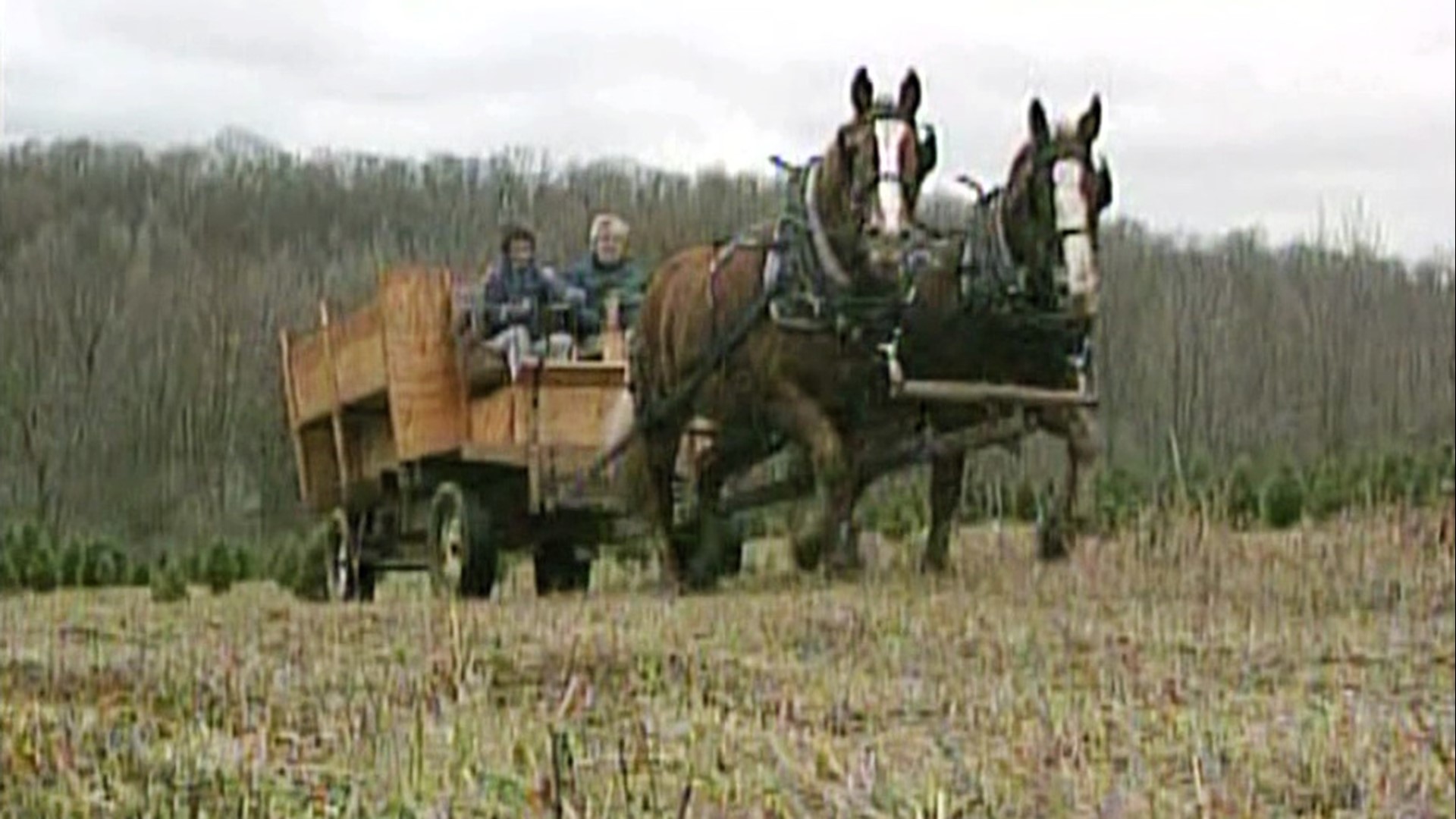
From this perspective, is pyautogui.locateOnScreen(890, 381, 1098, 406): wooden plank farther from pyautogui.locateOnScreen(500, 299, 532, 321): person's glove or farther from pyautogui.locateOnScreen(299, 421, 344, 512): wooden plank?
pyautogui.locateOnScreen(299, 421, 344, 512): wooden plank

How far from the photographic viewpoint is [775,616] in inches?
304

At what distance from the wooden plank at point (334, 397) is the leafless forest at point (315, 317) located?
0.12 meters

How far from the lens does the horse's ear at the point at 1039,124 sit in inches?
392

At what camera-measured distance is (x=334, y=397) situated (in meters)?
13.5

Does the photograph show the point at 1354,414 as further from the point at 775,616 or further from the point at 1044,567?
the point at 775,616

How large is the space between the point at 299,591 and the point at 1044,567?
4541mm

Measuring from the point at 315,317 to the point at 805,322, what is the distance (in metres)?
4.62

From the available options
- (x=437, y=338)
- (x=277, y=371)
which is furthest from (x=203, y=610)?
(x=277, y=371)

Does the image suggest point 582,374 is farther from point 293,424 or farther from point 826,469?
point 293,424

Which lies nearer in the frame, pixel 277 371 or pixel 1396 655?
pixel 1396 655

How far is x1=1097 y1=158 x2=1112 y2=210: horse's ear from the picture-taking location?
995cm

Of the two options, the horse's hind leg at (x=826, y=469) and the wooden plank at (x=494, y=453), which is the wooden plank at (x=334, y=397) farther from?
the horse's hind leg at (x=826, y=469)

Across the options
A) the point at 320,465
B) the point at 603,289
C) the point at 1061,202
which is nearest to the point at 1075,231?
the point at 1061,202

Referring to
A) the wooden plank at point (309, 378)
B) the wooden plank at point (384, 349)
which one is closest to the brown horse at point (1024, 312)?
the wooden plank at point (384, 349)
